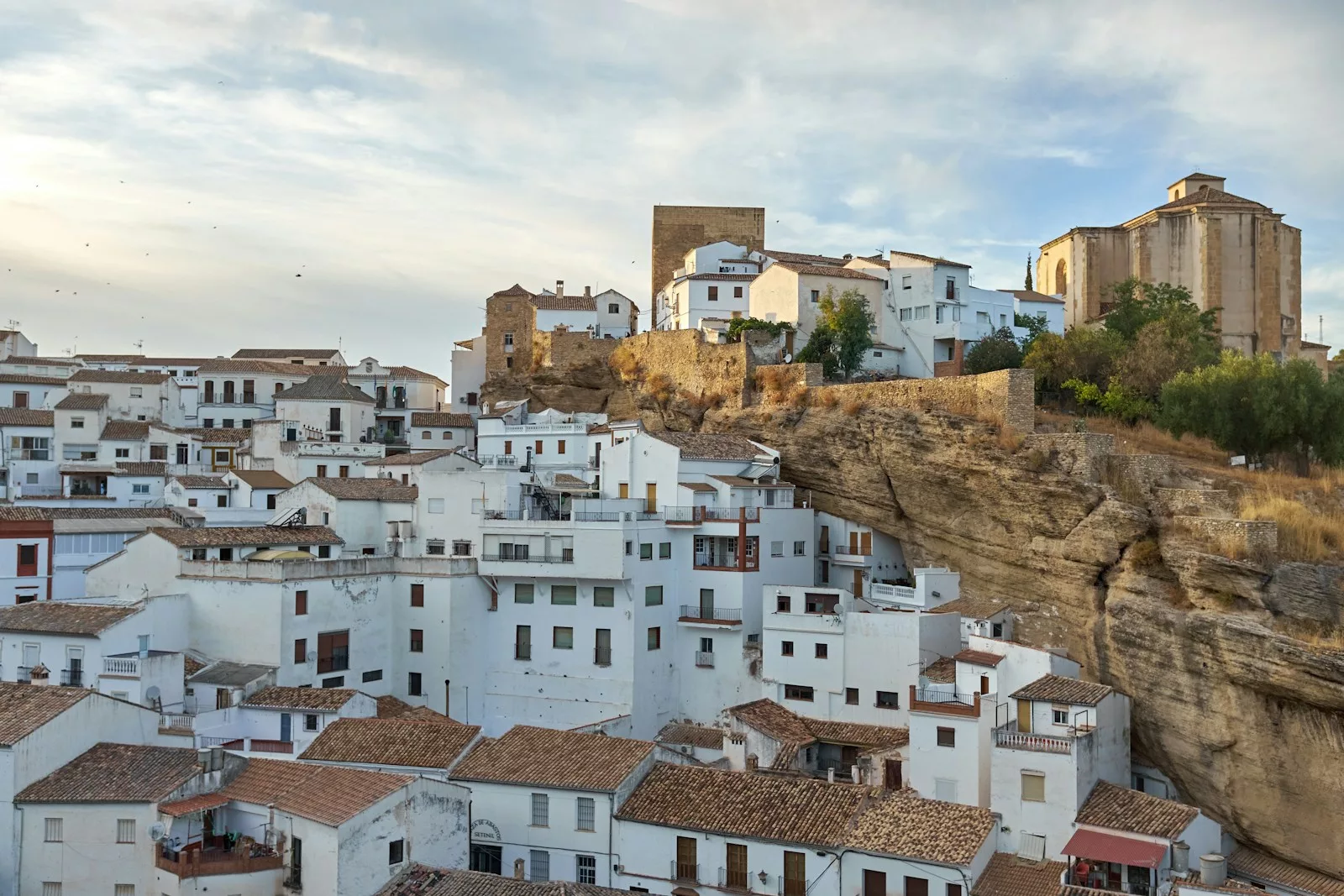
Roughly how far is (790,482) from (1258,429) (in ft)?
48.2

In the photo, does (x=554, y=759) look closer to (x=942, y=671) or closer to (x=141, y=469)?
(x=942, y=671)

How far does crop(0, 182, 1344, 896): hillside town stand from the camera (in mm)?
25234

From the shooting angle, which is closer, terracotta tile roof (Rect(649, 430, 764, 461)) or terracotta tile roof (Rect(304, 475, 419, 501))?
terracotta tile roof (Rect(649, 430, 764, 461))

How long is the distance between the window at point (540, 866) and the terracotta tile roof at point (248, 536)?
14310mm

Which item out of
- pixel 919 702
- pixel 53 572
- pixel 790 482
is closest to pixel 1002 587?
pixel 919 702

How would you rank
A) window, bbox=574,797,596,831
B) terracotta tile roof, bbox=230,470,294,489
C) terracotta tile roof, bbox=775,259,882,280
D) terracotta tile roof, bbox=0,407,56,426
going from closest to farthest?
1. window, bbox=574,797,596,831
2. terracotta tile roof, bbox=230,470,294,489
3. terracotta tile roof, bbox=775,259,882,280
4. terracotta tile roof, bbox=0,407,56,426

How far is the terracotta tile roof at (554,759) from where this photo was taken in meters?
27.5

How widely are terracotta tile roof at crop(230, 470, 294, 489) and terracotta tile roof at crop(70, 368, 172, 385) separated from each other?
13149mm

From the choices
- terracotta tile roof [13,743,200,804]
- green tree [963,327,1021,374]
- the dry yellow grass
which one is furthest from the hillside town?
the dry yellow grass

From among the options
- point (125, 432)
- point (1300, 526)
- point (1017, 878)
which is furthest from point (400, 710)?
point (125, 432)

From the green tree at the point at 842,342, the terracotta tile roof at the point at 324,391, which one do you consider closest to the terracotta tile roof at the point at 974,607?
the green tree at the point at 842,342

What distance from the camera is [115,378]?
184ft

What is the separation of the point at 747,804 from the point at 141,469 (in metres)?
31.5

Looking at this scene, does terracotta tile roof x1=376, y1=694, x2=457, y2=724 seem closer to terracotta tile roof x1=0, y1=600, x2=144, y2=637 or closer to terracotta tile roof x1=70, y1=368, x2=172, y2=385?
terracotta tile roof x1=0, y1=600, x2=144, y2=637
